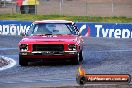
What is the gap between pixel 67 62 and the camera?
18828 millimetres

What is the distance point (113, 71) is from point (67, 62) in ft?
10.2

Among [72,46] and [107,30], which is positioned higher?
[72,46]

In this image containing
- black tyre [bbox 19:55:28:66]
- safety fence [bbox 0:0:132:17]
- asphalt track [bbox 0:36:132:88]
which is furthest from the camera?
safety fence [bbox 0:0:132:17]

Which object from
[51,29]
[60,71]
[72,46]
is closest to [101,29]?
[51,29]

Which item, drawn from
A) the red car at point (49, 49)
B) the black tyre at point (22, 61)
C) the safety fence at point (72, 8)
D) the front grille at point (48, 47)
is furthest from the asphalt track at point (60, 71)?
the safety fence at point (72, 8)

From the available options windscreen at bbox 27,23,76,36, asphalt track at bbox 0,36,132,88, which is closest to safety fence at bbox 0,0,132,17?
asphalt track at bbox 0,36,132,88

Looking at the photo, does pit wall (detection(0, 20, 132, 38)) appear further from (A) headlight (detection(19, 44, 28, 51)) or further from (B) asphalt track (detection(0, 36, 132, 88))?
(A) headlight (detection(19, 44, 28, 51))

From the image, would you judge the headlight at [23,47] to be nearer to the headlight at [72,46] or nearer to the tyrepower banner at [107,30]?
the headlight at [72,46]

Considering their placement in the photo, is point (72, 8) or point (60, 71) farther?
point (72, 8)

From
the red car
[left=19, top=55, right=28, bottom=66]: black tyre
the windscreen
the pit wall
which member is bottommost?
the pit wall

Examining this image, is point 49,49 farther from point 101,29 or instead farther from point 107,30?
point 101,29

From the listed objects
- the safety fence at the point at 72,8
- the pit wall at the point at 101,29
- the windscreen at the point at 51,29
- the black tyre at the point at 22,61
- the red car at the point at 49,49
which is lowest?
the safety fence at the point at 72,8

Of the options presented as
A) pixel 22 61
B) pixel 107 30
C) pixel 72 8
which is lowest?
pixel 72 8

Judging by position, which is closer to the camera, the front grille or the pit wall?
the front grille
